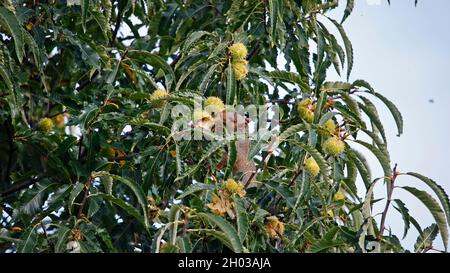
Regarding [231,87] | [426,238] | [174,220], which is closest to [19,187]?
[231,87]

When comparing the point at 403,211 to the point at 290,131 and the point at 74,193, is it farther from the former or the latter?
the point at 74,193

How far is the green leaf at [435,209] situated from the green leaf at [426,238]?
56mm

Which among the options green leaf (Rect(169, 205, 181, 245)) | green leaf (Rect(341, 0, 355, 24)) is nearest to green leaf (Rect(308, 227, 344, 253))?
green leaf (Rect(169, 205, 181, 245))

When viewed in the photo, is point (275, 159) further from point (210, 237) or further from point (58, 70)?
point (58, 70)

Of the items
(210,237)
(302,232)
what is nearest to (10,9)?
(210,237)

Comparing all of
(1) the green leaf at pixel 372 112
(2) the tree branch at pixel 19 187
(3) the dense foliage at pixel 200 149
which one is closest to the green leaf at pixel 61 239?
(3) the dense foliage at pixel 200 149

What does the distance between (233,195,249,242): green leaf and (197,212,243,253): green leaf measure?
0.07 metres

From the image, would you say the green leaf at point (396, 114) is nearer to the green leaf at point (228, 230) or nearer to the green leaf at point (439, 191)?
the green leaf at point (439, 191)

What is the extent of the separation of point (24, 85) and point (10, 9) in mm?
751

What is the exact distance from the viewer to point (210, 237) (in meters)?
2.45

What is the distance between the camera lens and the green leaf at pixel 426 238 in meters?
2.28

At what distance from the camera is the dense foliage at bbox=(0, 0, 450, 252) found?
2264mm

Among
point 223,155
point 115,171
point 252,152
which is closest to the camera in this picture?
point 252,152
